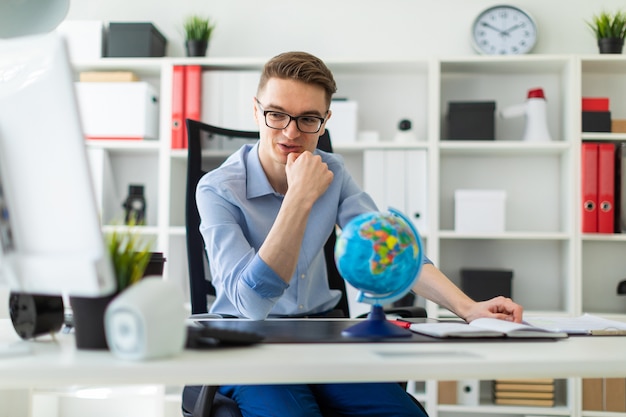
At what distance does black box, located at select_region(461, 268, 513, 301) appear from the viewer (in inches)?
121

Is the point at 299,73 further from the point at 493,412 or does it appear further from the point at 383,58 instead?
the point at 493,412

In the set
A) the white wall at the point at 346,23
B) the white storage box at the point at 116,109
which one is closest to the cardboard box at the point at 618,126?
the white wall at the point at 346,23

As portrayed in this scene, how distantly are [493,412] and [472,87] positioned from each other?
156 cm

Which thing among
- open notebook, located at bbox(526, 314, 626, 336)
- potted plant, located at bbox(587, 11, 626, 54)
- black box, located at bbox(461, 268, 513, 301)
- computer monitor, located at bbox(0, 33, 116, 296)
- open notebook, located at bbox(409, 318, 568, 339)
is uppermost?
potted plant, located at bbox(587, 11, 626, 54)

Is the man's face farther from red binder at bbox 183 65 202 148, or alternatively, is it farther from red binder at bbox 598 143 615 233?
red binder at bbox 598 143 615 233

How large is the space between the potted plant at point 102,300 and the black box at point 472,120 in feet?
7.97

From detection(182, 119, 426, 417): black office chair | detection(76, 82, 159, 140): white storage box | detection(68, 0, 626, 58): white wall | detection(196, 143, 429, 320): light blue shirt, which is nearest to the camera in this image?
detection(196, 143, 429, 320): light blue shirt

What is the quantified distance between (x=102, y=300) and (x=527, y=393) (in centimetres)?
252

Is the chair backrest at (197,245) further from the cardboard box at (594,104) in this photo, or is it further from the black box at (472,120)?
the cardboard box at (594,104)

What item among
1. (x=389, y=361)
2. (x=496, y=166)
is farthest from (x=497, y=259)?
(x=389, y=361)

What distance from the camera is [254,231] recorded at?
1.67 meters

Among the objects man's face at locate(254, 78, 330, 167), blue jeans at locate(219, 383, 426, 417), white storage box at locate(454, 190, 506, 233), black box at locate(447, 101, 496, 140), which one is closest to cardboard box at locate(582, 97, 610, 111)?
black box at locate(447, 101, 496, 140)

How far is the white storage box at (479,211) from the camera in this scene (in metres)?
3.12

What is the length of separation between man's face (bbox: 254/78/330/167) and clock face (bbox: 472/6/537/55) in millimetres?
1838
